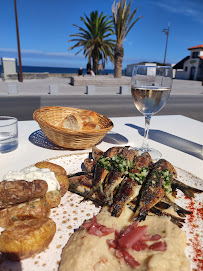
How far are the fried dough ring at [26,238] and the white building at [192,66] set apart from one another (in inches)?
1706

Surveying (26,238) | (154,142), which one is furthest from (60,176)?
(154,142)

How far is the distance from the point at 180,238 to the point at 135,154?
96 centimetres

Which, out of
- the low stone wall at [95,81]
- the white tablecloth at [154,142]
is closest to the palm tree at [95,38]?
the low stone wall at [95,81]

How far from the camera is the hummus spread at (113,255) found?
114cm

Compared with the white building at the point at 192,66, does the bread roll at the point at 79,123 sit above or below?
below

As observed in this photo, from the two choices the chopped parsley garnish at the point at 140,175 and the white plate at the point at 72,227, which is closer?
the white plate at the point at 72,227

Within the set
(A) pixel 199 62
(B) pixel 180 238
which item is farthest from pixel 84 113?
(A) pixel 199 62

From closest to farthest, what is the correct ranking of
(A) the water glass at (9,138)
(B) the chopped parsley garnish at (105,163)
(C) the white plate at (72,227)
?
(C) the white plate at (72,227), (B) the chopped parsley garnish at (105,163), (A) the water glass at (9,138)

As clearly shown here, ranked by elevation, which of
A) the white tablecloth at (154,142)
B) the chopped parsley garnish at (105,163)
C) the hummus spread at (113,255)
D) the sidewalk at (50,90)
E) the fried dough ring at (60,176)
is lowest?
the sidewalk at (50,90)

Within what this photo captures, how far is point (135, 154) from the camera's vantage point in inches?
84.4

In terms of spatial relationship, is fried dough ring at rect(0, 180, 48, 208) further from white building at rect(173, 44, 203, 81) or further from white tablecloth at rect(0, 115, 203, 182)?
white building at rect(173, 44, 203, 81)

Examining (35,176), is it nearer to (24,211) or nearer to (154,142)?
(24,211)

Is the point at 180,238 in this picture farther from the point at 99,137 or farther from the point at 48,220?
the point at 99,137

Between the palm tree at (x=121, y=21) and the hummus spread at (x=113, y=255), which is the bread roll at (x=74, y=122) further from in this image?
the palm tree at (x=121, y=21)
